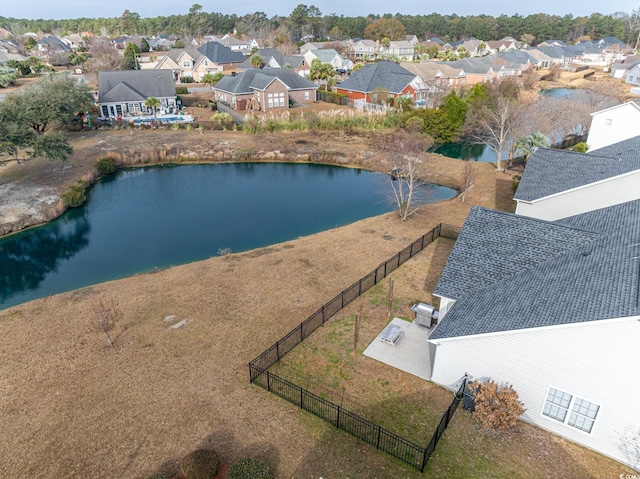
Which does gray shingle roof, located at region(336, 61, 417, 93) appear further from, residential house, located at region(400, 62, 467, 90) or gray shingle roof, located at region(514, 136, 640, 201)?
gray shingle roof, located at region(514, 136, 640, 201)

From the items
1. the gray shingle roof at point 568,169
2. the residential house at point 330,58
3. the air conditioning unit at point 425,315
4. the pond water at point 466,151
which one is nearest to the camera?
the air conditioning unit at point 425,315

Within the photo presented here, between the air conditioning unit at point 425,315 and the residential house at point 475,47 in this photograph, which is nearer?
the air conditioning unit at point 425,315

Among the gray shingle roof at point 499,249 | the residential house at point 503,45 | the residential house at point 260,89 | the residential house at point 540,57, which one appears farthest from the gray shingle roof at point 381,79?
the residential house at point 503,45

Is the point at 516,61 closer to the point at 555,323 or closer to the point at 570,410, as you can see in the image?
the point at 555,323

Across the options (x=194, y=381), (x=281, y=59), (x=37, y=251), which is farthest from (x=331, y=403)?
(x=281, y=59)

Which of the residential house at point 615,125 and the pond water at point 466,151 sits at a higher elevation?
the residential house at point 615,125

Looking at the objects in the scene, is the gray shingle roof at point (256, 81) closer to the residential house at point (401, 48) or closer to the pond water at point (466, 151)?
the pond water at point (466, 151)

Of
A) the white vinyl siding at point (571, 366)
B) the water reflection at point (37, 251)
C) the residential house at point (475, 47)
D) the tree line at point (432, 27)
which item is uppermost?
the tree line at point (432, 27)
